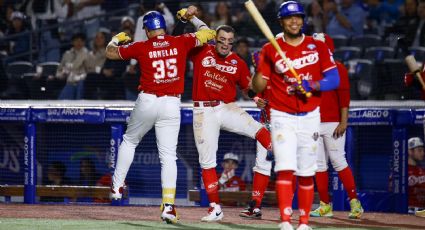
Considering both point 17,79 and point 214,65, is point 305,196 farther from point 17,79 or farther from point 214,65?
point 17,79

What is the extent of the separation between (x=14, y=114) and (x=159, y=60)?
339 centimetres

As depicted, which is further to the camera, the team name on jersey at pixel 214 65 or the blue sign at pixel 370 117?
the blue sign at pixel 370 117

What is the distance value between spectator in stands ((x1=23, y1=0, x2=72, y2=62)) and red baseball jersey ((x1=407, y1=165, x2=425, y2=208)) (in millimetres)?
7068

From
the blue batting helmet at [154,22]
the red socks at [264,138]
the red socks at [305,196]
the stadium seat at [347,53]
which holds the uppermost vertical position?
the stadium seat at [347,53]

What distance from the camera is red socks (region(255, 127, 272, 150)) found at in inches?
382

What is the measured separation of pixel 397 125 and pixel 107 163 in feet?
12.1

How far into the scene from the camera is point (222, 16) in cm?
1473

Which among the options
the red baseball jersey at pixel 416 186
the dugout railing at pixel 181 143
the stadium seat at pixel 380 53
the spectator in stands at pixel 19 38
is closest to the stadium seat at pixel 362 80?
the stadium seat at pixel 380 53

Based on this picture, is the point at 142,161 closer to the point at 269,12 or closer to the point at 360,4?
the point at 269,12

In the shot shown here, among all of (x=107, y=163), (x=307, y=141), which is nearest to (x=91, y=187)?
(x=107, y=163)

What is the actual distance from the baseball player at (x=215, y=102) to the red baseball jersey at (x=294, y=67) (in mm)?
1848

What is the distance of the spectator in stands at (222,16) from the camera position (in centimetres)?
1466

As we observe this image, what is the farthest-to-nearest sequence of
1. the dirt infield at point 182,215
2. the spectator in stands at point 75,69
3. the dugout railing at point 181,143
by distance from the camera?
1. the spectator in stands at point 75,69
2. the dugout railing at point 181,143
3. the dirt infield at point 182,215

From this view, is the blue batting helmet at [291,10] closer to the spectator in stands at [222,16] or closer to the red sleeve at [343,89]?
the red sleeve at [343,89]
